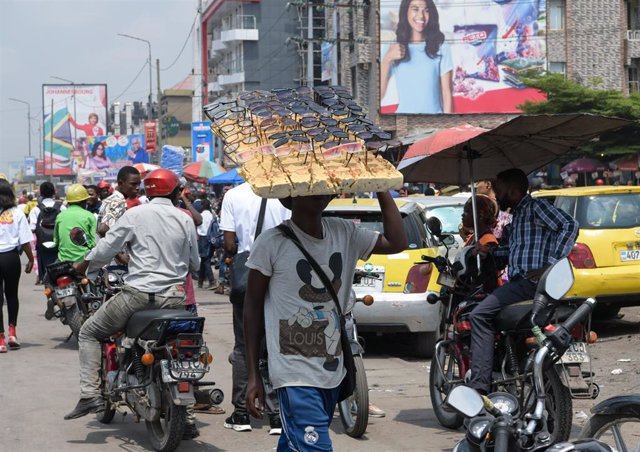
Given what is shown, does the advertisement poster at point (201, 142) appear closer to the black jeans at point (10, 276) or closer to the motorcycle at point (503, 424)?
the black jeans at point (10, 276)

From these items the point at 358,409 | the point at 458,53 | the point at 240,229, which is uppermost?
the point at 458,53

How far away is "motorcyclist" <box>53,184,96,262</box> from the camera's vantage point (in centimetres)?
1213

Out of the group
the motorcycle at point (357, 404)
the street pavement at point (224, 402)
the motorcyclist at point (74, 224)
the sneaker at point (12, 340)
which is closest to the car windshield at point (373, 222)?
the street pavement at point (224, 402)

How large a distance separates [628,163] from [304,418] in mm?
33697

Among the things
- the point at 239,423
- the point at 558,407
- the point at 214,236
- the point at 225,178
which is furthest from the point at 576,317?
the point at 225,178

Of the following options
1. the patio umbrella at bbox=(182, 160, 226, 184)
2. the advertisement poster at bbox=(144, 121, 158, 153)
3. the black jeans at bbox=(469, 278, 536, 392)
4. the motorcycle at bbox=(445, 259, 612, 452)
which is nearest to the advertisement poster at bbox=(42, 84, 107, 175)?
the advertisement poster at bbox=(144, 121, 158, 153)

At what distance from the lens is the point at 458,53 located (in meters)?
48.3

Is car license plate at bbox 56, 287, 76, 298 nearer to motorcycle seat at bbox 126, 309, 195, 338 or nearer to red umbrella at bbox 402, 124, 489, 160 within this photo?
motorcycle seat at bbox 126, 309, 195, 338

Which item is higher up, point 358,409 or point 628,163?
point 628,163

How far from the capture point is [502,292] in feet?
22.5

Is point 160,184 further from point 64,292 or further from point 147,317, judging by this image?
point 64,292

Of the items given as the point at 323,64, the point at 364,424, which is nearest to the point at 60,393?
the point at 364,424

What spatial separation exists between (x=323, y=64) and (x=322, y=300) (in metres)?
52.6

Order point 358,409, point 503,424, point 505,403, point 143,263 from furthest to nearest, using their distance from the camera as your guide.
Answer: point 358,409, point 143,263, point 505,403, point 503,424
